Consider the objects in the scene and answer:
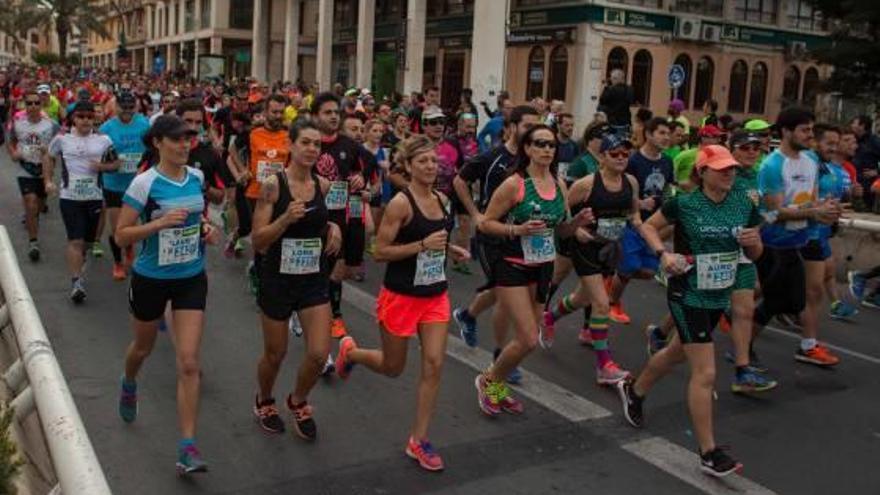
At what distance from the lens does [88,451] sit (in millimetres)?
2768

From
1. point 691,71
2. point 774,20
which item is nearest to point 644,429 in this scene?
point 691,71

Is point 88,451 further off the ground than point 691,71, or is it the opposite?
point 691,71

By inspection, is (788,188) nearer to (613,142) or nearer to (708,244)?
(613,142)

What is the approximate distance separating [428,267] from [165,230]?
146cm

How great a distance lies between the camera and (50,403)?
3189 millimetres

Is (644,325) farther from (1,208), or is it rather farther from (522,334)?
(1,208)

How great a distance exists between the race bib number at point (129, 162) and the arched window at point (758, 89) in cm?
3315

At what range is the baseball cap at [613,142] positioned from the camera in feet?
21.2

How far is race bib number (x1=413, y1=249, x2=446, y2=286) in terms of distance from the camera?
5.06 metres

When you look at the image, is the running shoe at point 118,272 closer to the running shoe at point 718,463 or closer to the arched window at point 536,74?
the running shoe at point 718,463

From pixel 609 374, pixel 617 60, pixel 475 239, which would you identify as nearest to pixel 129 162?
pixel 475 239

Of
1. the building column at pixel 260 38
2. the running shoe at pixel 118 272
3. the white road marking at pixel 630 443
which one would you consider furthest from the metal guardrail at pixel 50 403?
the building column at pixel 260 38

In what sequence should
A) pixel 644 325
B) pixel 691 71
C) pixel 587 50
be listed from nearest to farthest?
1. pixel 644 325
2. pixel 587 50
3. pixel 691 71

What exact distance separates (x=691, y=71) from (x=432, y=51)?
38.5 ft
